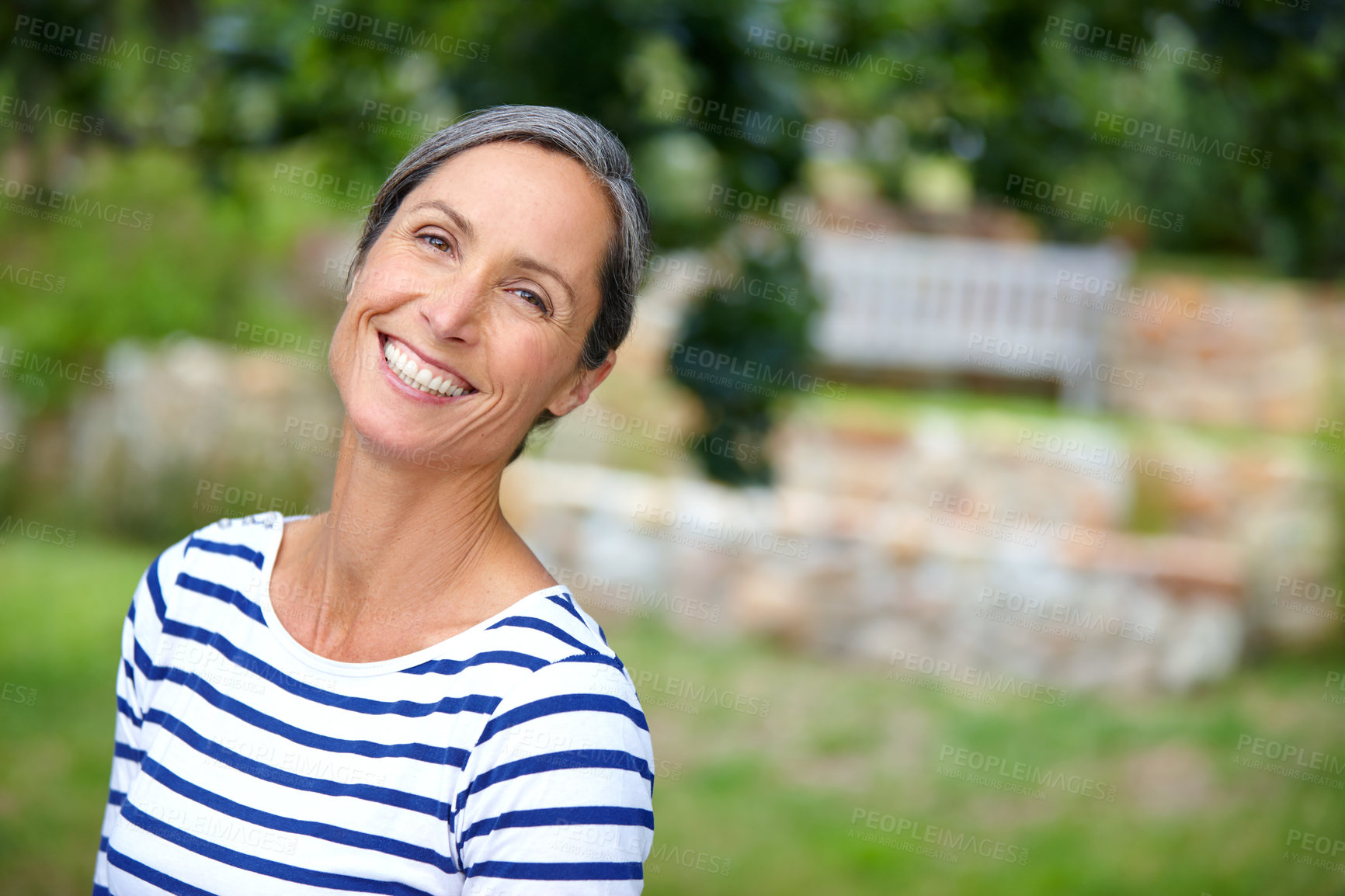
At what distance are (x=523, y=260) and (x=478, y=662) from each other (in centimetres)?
46

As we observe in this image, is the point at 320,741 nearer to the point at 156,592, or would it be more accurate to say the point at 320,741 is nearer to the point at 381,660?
the point at 381,660

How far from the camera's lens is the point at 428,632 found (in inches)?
52.6

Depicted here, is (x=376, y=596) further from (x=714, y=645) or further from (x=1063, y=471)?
(x=1063, y=471)

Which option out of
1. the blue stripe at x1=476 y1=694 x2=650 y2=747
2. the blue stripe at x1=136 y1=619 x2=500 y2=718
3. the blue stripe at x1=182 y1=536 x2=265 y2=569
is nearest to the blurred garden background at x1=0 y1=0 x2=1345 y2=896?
the blue stripe at x1=182 y1=536 x2=265 y2=569

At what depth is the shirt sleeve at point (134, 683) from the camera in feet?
4.99

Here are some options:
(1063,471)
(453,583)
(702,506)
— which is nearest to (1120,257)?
(1063,471)

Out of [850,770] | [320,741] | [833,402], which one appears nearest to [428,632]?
[320,741]

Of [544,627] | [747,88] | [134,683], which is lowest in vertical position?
[544,627]

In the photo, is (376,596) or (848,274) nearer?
(376,596)

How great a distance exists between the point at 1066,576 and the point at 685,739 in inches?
85.7

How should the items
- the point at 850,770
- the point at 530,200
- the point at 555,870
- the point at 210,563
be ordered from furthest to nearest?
1. the point at 850,770
2. the point at 210,563
3. the point at 530,200
4. the point at 555,870

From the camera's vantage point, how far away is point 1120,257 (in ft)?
28.9

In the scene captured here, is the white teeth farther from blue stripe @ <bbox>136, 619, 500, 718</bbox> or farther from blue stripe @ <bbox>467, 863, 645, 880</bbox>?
blue stripe @ <bbox>467, 863, 645, 880</bbox>

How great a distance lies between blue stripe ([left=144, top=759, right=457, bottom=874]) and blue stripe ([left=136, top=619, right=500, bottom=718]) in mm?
126
